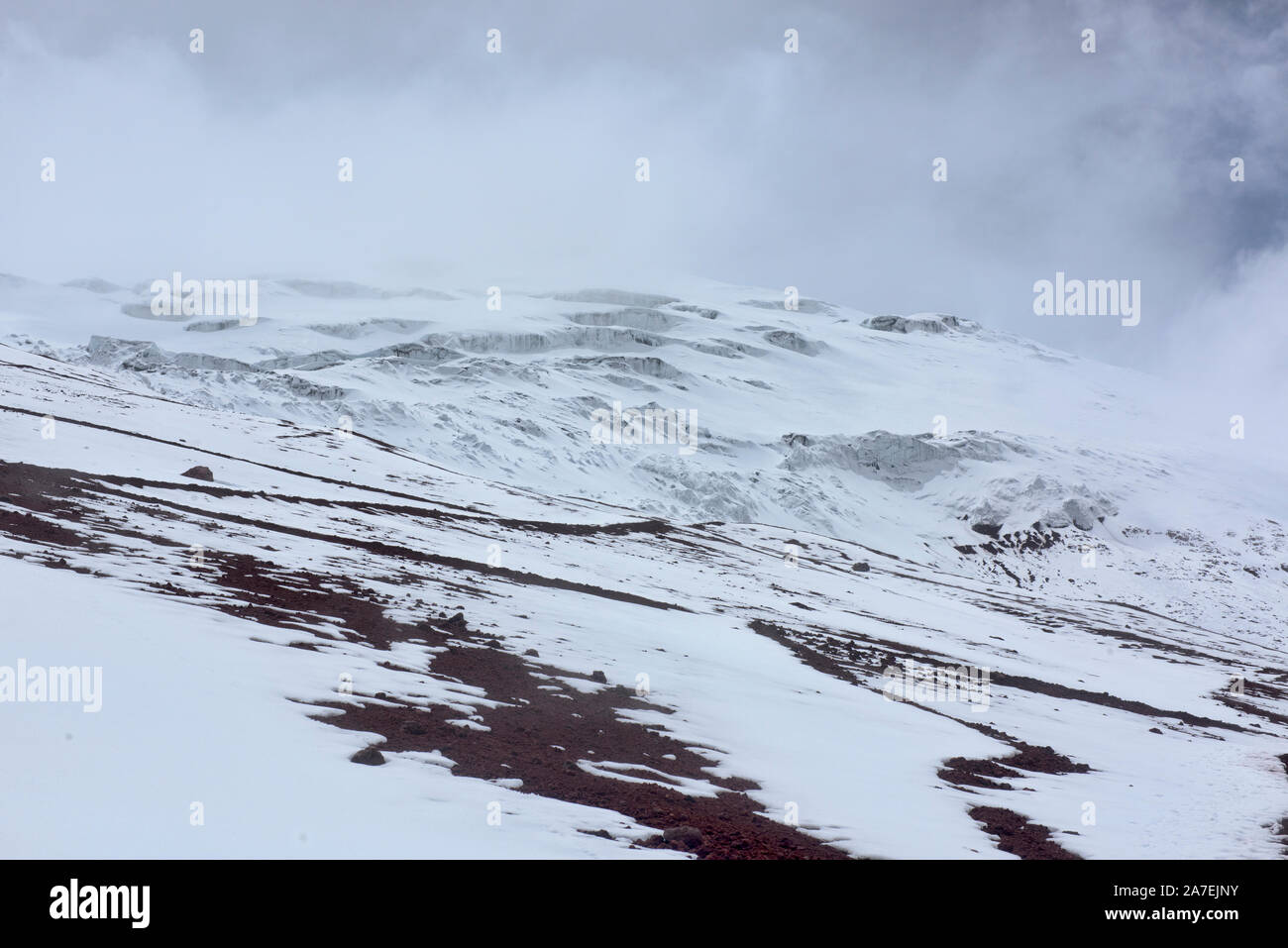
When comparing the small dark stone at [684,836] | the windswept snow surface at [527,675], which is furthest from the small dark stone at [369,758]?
the small dark stone at [684,836]

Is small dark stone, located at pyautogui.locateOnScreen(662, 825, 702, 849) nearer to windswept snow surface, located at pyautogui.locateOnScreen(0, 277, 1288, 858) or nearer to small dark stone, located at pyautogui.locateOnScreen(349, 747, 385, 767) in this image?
windswept snow surface, located at pyautogui.locateOnScreen(0, 277, 1288, 858)

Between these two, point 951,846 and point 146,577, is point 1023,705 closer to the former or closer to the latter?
point 951,846

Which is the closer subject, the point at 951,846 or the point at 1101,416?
the point at 951,846

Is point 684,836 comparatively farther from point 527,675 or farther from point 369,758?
point 527,675
